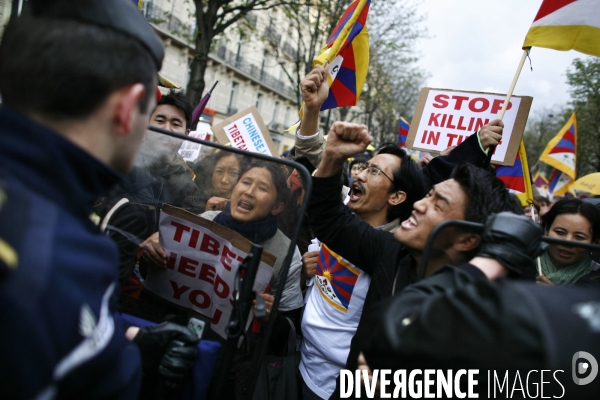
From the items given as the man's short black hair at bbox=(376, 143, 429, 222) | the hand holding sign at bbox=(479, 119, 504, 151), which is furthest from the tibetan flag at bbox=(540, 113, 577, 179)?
the man's short black hair at bbox=(376, 143, 429, 222)

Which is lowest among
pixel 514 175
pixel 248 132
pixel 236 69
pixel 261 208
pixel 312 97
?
pixel 261 208

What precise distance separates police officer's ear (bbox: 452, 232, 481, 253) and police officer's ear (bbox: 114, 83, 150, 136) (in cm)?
104

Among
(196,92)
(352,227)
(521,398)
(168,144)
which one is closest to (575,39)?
(352,227)

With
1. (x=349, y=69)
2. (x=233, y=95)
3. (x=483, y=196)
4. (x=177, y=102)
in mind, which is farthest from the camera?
(x=233, y=95)

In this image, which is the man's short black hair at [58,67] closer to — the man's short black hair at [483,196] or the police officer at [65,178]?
the police officer at [65,178]

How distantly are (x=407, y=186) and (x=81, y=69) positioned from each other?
1.85 m

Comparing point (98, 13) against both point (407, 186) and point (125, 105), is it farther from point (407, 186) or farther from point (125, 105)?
point (407, 186)

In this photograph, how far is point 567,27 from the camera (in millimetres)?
2900

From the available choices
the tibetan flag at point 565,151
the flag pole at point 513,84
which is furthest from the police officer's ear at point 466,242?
the tibetan flag at point 565,151

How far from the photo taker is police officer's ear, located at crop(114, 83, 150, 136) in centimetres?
94

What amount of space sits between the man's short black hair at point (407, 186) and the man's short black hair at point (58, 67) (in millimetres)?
1753

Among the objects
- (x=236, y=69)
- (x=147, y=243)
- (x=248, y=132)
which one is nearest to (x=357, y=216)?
(x=147, y=243)

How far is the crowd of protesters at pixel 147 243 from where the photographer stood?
0.76 meters

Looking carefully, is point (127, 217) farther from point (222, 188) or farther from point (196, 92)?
point (196, 92)
